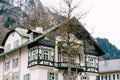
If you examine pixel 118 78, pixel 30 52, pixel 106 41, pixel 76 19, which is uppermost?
pixel 106 41

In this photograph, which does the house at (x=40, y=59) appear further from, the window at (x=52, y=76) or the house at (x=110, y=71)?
the house at (x=110, y=71)

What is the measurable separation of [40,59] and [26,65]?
331cm

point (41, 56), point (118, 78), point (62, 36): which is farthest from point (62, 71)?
point (118, 78)

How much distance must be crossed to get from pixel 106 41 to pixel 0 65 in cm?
13049

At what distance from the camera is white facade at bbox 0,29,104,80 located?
42.6m

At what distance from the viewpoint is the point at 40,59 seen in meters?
42.5

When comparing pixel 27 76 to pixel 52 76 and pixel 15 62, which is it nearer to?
pixel 52 76

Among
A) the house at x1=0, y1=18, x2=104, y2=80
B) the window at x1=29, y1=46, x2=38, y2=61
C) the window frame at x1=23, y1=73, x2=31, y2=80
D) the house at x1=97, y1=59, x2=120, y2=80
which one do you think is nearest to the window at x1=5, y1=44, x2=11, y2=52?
the house at x1=0, y1=18, x2=104, y2=80

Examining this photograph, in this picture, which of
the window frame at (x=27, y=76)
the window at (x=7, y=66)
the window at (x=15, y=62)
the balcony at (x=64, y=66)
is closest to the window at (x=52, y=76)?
the balcony at (x=64, y=66)

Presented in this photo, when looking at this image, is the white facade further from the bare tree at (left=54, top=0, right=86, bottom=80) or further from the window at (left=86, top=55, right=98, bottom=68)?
the bare tree at (left=54, top=0, right=86, bottom=80)

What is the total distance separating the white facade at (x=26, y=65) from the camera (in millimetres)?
42625

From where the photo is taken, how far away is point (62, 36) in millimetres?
33375

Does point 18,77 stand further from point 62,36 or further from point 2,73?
point 62,36

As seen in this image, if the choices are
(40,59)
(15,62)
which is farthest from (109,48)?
(40,59)
